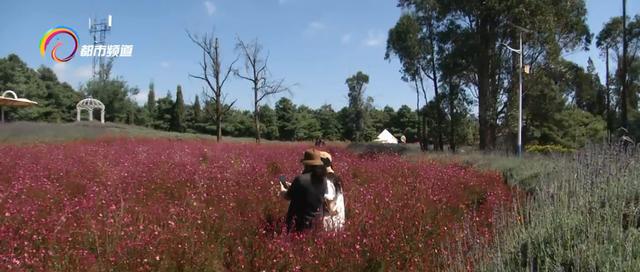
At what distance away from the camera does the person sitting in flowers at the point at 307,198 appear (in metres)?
5.14

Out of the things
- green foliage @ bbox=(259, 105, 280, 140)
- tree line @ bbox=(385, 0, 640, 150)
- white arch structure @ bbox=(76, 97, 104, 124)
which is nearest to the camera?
tree line @ bbox=(385, 0, 640, 150)

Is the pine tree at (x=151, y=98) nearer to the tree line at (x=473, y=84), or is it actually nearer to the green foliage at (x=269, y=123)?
the tree line at (x=473, y=84)

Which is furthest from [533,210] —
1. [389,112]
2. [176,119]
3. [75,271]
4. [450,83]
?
[389,112]

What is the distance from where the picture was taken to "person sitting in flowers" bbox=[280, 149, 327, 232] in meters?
5.14

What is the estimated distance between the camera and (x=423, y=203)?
6.24 m

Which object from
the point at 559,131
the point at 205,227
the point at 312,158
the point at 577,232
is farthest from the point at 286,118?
the point at 577,232

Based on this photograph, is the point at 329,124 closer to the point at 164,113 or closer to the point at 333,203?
the point at 164,113

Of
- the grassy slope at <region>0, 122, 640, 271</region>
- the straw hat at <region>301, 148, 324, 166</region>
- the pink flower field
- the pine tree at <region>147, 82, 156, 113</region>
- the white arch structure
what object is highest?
the pine tree at <region>147, 82, 156, 113</region>

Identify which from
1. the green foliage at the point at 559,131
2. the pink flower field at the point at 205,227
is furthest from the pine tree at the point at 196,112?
the pink flower field at the point at 205,227

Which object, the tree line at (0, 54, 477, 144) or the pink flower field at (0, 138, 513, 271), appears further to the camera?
the tree line at (0, 54, 477, 144)

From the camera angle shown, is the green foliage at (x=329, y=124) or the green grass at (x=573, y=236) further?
the green foliage at (x=329, y=124)

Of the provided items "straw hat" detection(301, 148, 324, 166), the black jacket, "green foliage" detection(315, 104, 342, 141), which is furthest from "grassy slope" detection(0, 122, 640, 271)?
"green foliage" detection(315, 104, 342, 141)

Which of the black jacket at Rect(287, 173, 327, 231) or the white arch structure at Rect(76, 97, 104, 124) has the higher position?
the white arch structure at Rect(76, 97, 104, 124)

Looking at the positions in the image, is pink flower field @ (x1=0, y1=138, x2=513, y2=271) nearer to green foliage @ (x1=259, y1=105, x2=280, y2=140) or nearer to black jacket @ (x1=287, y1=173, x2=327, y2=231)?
black jacket @ (x1=287, y1=173, x2=327, y2=231)
